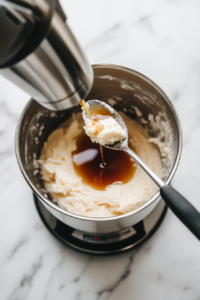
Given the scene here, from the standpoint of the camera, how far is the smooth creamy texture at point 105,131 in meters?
1.09

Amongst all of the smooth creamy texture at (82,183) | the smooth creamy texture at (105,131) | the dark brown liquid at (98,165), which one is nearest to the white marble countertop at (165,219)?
the smooth creamy texture at (82,183)

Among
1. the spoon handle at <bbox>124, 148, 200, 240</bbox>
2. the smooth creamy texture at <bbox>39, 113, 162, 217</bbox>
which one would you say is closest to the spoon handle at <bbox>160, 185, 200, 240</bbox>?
the spoon handle at <bbox>124, 148, 200, 240</bbox>

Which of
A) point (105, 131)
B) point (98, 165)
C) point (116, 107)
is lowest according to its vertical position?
point (98, 165)

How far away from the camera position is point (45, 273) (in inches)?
42.8

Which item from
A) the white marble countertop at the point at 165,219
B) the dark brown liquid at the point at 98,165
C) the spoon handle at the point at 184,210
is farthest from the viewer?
the dark brown liquid at the point at 98,165

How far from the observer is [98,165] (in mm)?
1312

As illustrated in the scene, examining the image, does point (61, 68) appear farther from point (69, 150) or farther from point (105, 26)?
point (105, 26)

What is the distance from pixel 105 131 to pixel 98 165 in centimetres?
27

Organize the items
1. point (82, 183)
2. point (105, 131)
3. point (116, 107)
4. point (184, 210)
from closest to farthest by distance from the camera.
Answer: point (184, 210) → point (105, 131) → point (82, 183) → point (116, 107)

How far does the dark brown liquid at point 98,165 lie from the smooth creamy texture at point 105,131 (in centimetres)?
22

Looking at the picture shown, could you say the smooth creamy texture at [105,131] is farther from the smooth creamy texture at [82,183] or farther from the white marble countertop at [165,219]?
the white marble countertop at [165,219]

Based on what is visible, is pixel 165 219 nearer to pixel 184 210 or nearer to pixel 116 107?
pixel 184 210

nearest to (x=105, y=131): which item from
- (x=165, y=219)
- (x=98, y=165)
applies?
(x=98, y=165)

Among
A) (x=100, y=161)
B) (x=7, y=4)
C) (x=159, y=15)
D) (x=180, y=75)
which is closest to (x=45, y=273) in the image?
(x=100, y=161)
